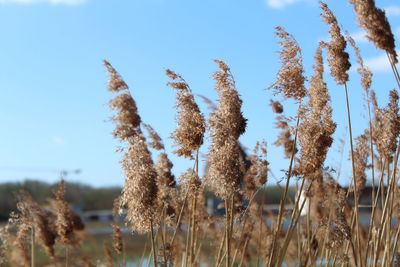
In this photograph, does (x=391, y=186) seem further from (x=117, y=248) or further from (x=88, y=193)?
(x=88, y=193)

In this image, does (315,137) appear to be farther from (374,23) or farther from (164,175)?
(164,175)

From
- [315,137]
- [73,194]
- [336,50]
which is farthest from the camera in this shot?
[73,194]

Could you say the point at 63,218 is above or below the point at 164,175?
below

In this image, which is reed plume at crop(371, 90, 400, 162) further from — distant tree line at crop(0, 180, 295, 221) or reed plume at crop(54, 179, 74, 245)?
distant tree line at crop(0, 180, 295, 221)

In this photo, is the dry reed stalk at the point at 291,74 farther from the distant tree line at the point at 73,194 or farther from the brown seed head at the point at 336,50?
the distant tree line at the point at 73,194

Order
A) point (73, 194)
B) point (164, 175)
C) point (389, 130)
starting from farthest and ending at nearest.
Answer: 1. point (73, 194)
2. point (164, 175)
3. point (389, 130)

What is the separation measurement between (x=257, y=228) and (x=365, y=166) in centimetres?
143

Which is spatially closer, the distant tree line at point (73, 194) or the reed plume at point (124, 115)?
the reed plume at point (124, 115)

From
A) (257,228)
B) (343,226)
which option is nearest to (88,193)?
(257,228)

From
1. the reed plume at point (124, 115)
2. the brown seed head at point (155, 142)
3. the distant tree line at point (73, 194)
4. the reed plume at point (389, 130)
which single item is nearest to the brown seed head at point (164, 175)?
the brown seed head at point (155, 142)

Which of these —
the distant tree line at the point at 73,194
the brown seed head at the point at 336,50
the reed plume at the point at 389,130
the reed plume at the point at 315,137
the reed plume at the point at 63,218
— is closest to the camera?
the reed plume at the point at 315,137

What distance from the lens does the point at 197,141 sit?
2217mm

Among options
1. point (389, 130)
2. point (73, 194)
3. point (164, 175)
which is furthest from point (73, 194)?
point (389, 130)

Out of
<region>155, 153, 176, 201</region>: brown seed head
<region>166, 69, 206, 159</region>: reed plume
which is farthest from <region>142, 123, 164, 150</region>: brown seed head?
<region>166, 69, 206, 159</region>: reed plume
